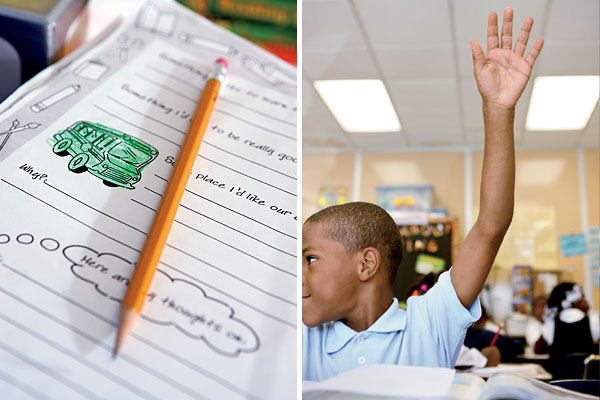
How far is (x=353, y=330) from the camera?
0.27 meters

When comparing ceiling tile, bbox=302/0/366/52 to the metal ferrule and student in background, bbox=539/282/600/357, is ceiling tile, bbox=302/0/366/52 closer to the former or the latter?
the metal ferrule

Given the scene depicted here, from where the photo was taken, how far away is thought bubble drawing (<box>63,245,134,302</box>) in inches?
9.4

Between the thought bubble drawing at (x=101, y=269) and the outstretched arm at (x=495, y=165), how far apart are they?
0.17 meters

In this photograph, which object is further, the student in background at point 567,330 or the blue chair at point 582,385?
the student in background at point 567,330

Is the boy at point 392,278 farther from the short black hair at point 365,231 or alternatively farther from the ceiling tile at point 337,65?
the ceiling tile at point 337,65

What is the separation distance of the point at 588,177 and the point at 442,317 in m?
0.15

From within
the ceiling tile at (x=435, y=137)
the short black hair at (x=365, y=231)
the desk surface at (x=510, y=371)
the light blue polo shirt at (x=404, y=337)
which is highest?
the ceiling tile at (x=435, y=137)

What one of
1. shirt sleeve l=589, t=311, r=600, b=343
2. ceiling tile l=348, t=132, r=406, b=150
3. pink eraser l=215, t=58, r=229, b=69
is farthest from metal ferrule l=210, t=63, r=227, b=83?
shirt sleeve l=589, t=311, r=600, b=343

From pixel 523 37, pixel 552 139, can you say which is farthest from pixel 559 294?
pixel 523 37

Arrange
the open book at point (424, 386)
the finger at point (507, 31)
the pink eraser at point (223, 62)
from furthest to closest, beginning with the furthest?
the pink eraser at point (223, 62) → the finger at point (507, 31) → the open book at point (424, 386)

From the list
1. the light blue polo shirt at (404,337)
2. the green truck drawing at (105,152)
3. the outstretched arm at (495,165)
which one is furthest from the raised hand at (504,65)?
the green truck drawing at (105,152)

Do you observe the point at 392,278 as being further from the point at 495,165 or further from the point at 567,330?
the point at 567,330

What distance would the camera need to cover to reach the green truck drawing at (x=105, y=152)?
305mm

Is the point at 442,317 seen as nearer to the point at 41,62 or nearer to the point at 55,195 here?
the point at 55,195
